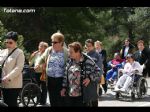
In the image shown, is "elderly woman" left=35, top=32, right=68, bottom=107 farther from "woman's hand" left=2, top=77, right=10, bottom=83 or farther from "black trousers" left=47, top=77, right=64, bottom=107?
"woman's hand" left=2, top=77, right=10, bottom=83

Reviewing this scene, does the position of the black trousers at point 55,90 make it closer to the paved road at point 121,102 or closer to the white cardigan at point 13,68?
the white cardigan at point 13,68

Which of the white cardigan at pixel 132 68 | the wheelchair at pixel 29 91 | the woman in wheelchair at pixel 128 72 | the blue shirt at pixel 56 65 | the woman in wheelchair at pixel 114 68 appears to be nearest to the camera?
the blue shirt at pixel 56 65

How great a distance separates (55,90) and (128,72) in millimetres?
5343

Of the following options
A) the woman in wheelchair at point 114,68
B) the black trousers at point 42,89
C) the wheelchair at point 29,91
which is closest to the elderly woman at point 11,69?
the wheelchair at point 29,91

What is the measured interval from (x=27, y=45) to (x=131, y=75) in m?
13.9

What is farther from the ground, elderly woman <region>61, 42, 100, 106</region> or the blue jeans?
the blue jeans

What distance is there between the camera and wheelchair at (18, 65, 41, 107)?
11547 mm

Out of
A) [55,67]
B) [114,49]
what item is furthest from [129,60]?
[114,49]

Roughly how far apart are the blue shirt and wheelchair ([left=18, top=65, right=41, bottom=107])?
9.68ft

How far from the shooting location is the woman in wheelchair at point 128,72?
13.5 metres

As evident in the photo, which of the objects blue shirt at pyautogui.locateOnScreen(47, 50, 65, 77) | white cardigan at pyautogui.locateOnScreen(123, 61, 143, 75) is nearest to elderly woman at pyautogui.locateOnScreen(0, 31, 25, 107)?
blue shirt at pyautogui.locateOnScreen(47, 50, 65, 77)

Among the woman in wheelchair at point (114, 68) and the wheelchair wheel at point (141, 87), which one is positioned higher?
the woman in wheelchair at point (114, 68)

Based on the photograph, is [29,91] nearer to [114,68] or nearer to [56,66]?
[56,66]

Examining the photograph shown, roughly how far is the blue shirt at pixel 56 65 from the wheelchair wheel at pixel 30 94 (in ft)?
9.74
